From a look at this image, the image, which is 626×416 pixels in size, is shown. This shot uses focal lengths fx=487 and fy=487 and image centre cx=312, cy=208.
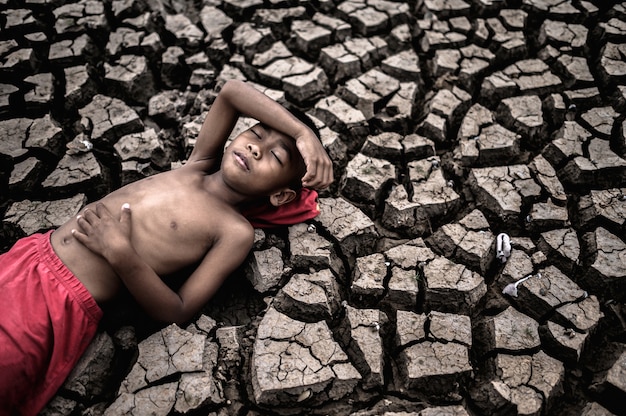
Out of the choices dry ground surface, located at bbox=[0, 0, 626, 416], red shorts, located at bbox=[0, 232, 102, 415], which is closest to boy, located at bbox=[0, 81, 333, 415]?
red shorts, located at bbox=[0, 232, 102, 415]

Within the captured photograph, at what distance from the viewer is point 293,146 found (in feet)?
6.96

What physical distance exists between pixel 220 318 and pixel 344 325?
0.56 m

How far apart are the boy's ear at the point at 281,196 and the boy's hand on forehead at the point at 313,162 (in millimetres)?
168

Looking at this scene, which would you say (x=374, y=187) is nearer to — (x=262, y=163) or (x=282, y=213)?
(x=282, y=213)

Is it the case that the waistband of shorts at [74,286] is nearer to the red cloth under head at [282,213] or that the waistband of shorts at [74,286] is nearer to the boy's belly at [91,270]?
the boy's belly at [91,270]

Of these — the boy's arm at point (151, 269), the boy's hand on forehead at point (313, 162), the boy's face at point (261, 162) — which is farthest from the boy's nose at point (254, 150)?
the boy's arm at point (151, 269)

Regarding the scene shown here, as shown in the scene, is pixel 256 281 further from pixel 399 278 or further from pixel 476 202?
pixel 476 202

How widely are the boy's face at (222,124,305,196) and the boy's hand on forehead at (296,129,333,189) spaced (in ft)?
0.23

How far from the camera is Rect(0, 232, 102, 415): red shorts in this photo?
5.75ft

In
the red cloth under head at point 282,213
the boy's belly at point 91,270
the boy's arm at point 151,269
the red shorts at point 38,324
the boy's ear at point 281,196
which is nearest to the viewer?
the red shorts at point 38,324

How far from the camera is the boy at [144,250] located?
71.4 inches

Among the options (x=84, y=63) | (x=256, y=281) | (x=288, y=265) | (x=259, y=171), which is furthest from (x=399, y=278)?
(x=84, y=63)

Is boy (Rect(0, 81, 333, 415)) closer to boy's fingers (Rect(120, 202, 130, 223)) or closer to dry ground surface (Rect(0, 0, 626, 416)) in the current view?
boy's fingers (Rect(120, 202, 130, 223))

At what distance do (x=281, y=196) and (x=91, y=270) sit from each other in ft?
2.78
